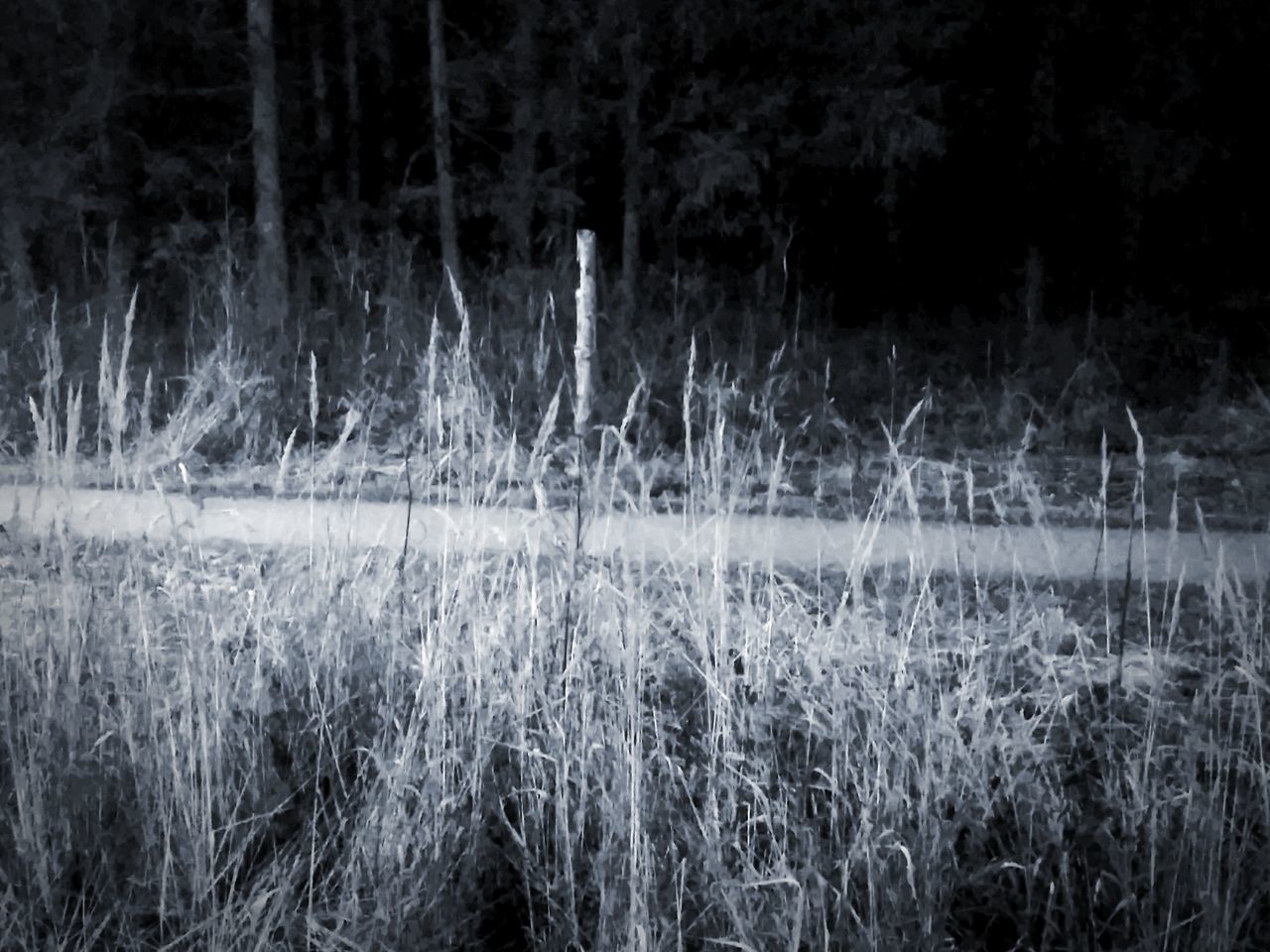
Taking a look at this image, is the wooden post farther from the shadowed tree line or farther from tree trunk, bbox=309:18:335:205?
tree trunk, bbox=309:18:335:205

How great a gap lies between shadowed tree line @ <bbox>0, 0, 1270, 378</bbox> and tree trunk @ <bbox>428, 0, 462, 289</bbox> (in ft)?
0.14

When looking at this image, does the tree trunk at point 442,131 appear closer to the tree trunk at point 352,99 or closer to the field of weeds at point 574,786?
the tree trunk at point 352,99

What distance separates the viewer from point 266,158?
589 inches

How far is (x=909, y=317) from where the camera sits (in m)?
22.4

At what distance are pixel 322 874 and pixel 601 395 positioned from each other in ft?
24.7

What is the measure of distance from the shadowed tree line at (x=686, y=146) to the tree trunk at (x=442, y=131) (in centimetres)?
4

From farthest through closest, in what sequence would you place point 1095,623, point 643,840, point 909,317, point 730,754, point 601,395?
1. point 909,317
2. point 601,395
3. point 1095,623
4. point 730,754
5. point 643,840

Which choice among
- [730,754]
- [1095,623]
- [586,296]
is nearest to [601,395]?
[586,296]

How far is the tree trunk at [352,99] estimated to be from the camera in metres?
22.8

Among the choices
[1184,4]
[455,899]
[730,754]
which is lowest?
[455,899]

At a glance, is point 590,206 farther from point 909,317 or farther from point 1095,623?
point 1095,623

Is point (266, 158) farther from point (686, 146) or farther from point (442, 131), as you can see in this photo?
point (686, 146)

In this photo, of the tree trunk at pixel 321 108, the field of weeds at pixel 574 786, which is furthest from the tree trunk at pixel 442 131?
the field of weeds at pixel 574 786

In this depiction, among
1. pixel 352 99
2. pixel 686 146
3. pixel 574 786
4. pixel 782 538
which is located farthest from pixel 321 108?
pixel 574 786
